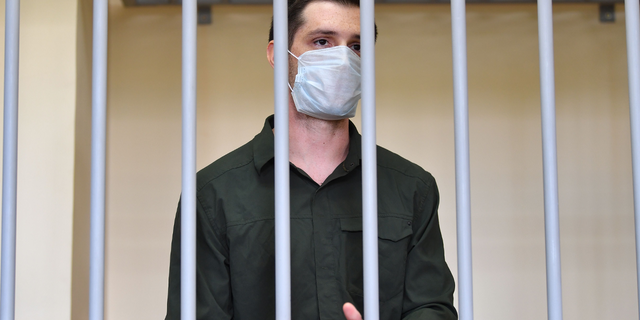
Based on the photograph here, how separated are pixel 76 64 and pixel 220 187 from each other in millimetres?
990

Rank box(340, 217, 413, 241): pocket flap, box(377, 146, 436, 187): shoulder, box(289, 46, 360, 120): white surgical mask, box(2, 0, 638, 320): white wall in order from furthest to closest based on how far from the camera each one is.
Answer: box(2, 0, 638, 320): white wall, box(377, 146, 436, 187): shoulder, box(340, 217, 413, 241): pocket flap, box(289, 46, 360, 120): white surgical mask

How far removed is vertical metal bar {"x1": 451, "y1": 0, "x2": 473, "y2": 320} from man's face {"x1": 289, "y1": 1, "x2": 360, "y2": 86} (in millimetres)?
428

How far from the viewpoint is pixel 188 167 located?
31.4 inches

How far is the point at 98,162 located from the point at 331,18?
0.63 m

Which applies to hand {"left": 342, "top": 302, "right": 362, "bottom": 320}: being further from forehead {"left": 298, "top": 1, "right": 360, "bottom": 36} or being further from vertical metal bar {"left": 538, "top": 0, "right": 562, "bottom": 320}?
forehead {"left": 298, "top": 1, "right": 360, "bottom": 36}

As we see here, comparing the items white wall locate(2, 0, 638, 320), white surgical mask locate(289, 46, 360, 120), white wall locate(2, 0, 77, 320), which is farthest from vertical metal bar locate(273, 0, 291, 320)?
white wall locate(2, 0, 638, 320)

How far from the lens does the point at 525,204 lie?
2.44 meters

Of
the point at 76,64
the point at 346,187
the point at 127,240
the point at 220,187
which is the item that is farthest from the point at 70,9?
the point at 346,187

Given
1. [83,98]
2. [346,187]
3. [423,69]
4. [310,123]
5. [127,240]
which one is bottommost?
[127,240]

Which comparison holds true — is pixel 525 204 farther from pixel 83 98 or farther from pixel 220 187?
pixel 83 98

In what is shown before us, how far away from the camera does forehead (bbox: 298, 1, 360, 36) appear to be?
1234mm

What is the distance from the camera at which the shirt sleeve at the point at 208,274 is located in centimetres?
121

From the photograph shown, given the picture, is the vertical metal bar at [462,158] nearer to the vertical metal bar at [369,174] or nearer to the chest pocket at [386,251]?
the vertical metal bar at [369,174]

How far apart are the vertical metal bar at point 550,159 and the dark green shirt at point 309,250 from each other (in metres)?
0.40
